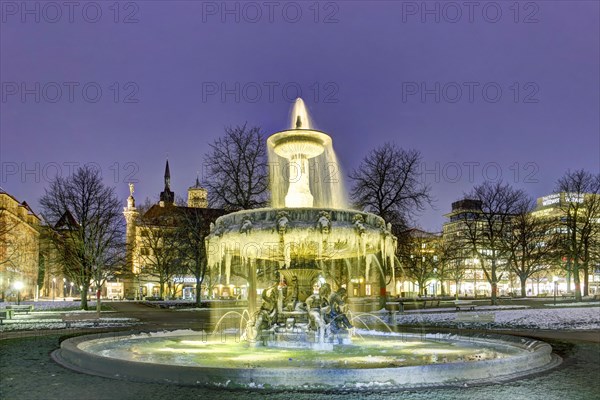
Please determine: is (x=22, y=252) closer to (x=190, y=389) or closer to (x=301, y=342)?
(x=301, y=342)

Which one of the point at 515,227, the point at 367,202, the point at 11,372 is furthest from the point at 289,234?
the point at 515,227

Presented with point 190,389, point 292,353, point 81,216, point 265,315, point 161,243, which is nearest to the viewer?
point 190,389

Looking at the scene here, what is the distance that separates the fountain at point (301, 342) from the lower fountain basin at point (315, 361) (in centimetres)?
2

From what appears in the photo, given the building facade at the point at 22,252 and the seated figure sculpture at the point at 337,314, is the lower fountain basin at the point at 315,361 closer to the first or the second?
the seated figure sculpture at the point at 337,314

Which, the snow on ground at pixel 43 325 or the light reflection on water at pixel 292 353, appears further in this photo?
the snow on ground at pixel 43 325

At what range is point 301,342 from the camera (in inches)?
543

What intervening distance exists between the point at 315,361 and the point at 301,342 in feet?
10.0

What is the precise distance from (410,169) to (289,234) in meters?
27.7

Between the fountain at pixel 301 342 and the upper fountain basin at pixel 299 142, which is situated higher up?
the upper fountain basin at pixel 299 142

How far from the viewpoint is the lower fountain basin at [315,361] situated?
27.6 feet

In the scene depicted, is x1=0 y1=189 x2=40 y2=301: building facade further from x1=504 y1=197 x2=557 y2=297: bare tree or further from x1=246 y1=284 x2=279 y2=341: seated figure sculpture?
x1=246 y1=284 x2=279 y2=341: seated figure sculpture

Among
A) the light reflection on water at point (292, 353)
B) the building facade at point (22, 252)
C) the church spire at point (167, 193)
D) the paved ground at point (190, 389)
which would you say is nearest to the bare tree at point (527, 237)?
the light reflection on water at point (292, 353)

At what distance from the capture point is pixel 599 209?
5603 cm

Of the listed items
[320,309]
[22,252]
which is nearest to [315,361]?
[320,309]
